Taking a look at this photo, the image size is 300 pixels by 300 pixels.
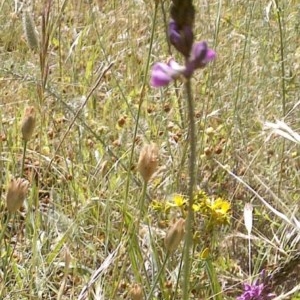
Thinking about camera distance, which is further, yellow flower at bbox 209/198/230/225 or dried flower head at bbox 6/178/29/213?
yellow flower at bbox 209/198/230/225

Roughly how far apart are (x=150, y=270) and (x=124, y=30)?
4.54ft

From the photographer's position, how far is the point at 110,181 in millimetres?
1720

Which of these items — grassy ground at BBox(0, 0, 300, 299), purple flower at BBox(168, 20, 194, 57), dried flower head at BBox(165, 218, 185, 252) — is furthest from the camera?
grassy ground at BBox(0, 0, 300, 299)

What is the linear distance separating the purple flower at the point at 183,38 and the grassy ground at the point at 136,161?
0.38 meters

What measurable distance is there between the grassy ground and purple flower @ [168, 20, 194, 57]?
383 mm

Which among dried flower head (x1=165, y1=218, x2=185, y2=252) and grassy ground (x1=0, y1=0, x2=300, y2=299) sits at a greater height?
dried flower head (x1=165, y1=218, x2=185, y2=252)

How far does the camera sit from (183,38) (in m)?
0.70

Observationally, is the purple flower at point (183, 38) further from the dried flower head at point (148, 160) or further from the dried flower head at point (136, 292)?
the dried flower head at point (136, 292)

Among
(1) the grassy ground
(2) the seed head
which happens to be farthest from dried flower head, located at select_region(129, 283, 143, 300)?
(2) the seed head

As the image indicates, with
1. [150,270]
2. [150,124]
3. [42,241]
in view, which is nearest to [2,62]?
[150,124]

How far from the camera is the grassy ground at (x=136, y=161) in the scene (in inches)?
55.2

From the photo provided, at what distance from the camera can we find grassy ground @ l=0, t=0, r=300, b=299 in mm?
1403

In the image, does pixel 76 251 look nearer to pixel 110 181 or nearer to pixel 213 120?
pixel 110 181

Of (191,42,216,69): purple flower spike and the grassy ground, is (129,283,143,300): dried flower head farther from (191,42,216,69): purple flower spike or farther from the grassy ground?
(191,42,216,69): purple flower spike
